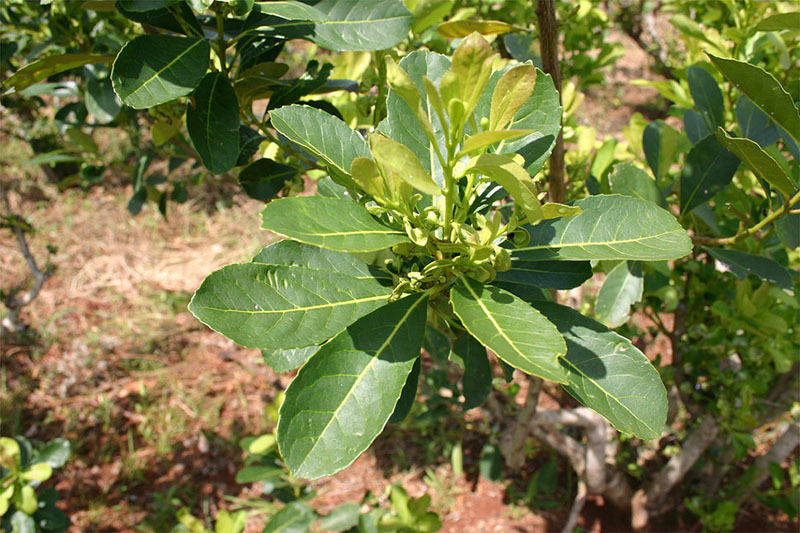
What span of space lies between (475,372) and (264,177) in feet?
2.02

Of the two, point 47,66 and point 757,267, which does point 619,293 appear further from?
point 47,66

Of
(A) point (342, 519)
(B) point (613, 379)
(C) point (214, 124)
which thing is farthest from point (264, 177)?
(A) point (342, 519)

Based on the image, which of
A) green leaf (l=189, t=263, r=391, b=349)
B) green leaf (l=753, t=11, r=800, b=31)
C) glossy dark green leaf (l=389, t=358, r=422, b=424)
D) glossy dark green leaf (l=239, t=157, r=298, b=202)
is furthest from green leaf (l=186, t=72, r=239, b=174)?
green leaf (l=753, t=11, r=800, b=31)

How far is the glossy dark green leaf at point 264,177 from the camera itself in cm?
121

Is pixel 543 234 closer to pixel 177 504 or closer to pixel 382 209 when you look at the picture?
pixel 382 209

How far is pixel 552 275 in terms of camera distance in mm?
864

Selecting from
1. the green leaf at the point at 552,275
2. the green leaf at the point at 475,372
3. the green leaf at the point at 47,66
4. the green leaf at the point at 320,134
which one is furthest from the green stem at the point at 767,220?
the green leaf at the point at 47,66

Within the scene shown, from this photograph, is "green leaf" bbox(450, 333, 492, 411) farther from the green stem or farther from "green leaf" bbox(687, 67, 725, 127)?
"green leaf" bbox(687, 67, 725, 127)

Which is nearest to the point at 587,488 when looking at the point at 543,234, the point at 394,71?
the point at 543,234

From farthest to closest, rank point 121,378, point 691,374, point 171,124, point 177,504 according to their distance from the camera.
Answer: point 121,378, point 177,504, point 691,374, point 171,124

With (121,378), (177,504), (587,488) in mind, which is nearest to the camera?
(587,488)

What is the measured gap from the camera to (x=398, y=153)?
1.97 feet

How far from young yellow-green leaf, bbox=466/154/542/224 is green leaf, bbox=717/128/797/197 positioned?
35 cm

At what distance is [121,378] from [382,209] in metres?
3.08
